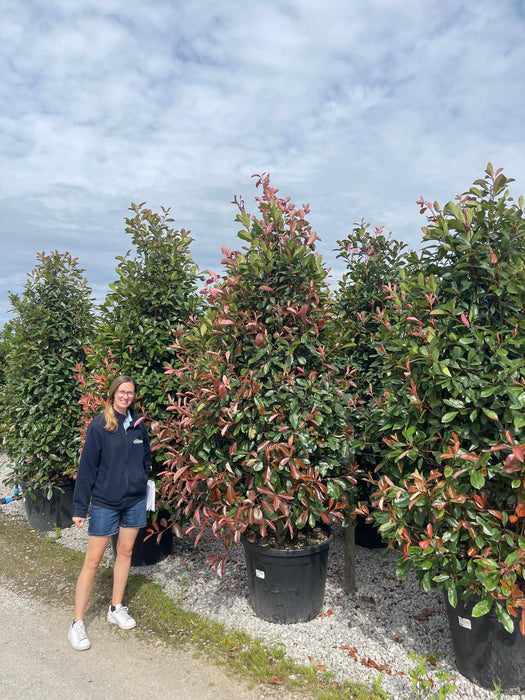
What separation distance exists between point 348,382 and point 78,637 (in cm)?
284

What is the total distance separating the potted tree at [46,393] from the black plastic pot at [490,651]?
4.64 meters

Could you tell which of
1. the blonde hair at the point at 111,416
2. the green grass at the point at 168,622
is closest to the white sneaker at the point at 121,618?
the green grass at the point at 168,622

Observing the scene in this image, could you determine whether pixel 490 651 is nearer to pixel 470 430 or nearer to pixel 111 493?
pixel 470 430

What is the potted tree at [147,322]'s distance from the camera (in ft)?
15.7

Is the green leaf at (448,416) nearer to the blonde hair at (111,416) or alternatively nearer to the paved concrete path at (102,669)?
the paved concrete path at (102,669)

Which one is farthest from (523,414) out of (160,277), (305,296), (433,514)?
(160,277)

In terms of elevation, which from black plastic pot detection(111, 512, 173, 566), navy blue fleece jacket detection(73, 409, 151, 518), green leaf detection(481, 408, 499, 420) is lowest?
black plastic pot detection(111, 512, 173, 566)

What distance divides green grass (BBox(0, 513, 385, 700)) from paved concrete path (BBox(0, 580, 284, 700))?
125mm

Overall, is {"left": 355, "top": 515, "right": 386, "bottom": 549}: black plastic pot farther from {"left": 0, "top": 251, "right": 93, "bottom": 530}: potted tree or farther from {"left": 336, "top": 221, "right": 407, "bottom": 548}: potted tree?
{"left": 0, "top": 251, "right": 93, "bottom": 530}: potted tree

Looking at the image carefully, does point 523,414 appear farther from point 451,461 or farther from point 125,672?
point 125,672

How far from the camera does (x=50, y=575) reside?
482cm

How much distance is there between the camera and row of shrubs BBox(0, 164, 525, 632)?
2.87 m

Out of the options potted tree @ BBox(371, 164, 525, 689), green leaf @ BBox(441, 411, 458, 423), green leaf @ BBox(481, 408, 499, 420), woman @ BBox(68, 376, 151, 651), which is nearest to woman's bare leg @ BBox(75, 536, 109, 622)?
woman @ BBox(68, 376, 151, 651)

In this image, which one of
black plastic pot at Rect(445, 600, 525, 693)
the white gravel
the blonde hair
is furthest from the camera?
the blonde hair
